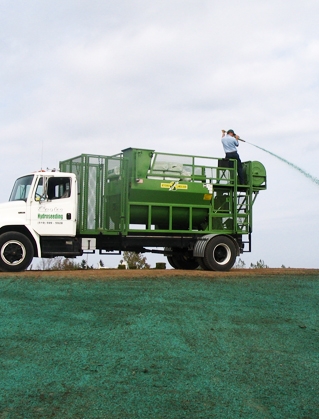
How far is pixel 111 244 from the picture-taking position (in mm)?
16375

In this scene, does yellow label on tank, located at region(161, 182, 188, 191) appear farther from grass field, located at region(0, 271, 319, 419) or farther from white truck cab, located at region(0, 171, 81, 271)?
grass field, located at region(0, 271, 319, 419)

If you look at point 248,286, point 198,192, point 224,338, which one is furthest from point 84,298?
point 198,192

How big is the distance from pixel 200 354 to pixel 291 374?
1296mm

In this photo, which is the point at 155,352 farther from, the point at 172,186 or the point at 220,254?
the point at 220,254

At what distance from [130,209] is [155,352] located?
8.60m

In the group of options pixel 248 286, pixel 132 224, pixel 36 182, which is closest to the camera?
pixel 248 286

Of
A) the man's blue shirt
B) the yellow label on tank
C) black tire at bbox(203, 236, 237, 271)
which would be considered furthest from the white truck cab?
the man's blue shirt

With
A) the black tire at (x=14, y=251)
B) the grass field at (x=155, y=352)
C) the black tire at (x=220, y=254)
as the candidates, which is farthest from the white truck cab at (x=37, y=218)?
the black tire at (x=220, y=254)

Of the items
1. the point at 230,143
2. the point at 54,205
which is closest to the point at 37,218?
the point at 54,205

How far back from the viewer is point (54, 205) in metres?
15.5

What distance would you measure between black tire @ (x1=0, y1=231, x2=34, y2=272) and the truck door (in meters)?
0.55

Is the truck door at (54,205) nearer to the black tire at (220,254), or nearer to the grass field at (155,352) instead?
the grass field at (155,352)

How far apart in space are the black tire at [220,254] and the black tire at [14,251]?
533 centimetres

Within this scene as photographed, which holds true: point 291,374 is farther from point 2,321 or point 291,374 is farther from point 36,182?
point 36,182
